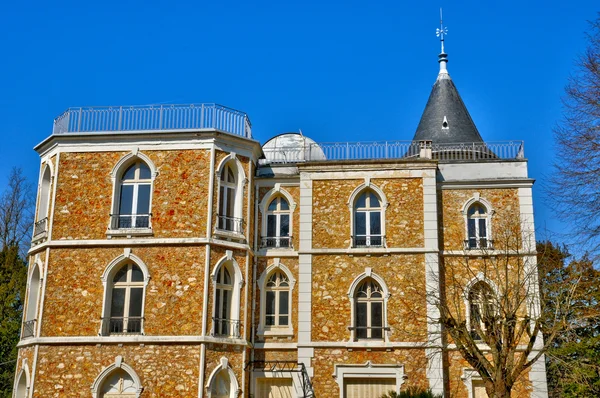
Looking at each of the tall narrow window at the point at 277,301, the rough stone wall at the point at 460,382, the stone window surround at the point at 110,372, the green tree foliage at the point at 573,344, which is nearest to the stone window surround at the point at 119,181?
the stone window surround at the point at 110,372

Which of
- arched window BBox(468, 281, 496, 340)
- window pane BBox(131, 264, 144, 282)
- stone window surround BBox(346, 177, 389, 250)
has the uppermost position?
stone window surround BBox(346, 177, 389, 250)

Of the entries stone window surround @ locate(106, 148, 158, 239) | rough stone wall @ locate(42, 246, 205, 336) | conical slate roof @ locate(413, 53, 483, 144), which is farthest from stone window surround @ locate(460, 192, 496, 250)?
stone window surround @ locate(106, 148, 158, 239)

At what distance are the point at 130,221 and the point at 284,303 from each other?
5477 mm

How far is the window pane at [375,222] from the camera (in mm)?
24750

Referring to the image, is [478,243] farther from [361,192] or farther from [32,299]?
[32,299]

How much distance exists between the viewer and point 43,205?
2528 cm

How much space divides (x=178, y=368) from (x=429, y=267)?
8067 mm

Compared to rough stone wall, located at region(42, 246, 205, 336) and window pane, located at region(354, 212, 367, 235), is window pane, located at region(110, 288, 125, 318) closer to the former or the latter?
rough stone wall, located at region(42, 246, 205, 336)

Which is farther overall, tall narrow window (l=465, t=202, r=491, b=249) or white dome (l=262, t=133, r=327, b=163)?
white dome (l=262, t=133, r=327, b=163)

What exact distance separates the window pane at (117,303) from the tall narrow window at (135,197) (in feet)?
6.49

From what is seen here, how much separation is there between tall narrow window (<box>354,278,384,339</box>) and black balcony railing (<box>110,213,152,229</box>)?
269 inches

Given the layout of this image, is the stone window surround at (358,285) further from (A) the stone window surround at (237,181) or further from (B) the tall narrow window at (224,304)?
(A) the stone window surround at (237,181)

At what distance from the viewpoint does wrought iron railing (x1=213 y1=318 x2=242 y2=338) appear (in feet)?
75.7

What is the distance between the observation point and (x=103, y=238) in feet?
77.5
